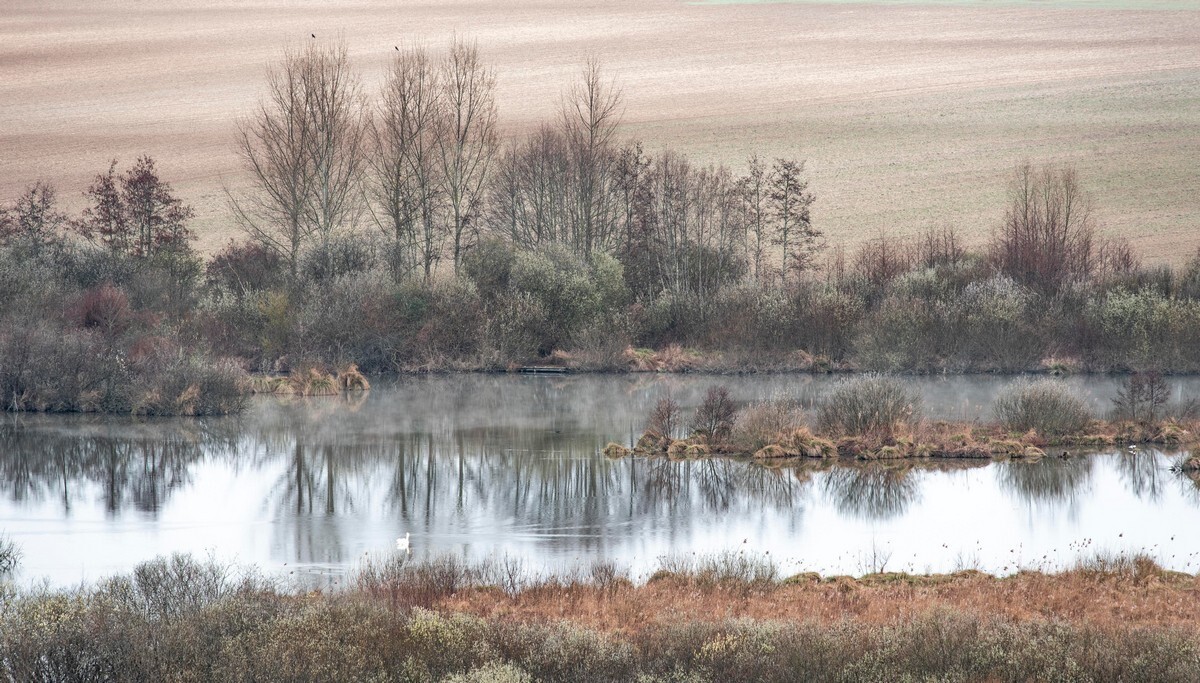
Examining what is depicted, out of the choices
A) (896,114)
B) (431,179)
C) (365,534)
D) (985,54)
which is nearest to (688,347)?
(431,179)

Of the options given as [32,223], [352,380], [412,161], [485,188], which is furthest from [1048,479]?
[32,223]

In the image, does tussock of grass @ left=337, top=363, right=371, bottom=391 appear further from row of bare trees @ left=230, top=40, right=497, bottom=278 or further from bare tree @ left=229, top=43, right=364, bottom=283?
row of bare trees @ left=230, top=40, right=497, bottom=278

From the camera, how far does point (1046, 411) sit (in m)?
32.5

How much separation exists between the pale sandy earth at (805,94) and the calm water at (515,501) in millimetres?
41159

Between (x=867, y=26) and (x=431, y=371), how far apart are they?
67.8m

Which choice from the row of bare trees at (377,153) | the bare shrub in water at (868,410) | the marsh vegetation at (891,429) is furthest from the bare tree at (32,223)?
the bare shrub in water at (868,410)

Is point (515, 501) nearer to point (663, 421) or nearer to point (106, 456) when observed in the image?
point (663, 421)

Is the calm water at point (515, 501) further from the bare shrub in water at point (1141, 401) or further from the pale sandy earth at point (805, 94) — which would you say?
the pale sandy earth at point (805, 94)

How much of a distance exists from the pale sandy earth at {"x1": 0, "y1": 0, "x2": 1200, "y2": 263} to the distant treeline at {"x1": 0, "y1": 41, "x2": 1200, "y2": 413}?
537 inches

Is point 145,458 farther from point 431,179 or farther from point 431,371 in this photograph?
point 431,179

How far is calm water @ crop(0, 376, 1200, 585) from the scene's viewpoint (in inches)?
855

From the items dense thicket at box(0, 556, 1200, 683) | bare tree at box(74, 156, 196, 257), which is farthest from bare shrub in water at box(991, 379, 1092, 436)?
bare tree at box(74, 156, 196, 257)

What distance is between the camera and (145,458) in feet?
101

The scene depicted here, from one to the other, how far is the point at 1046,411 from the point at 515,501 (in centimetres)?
1502
